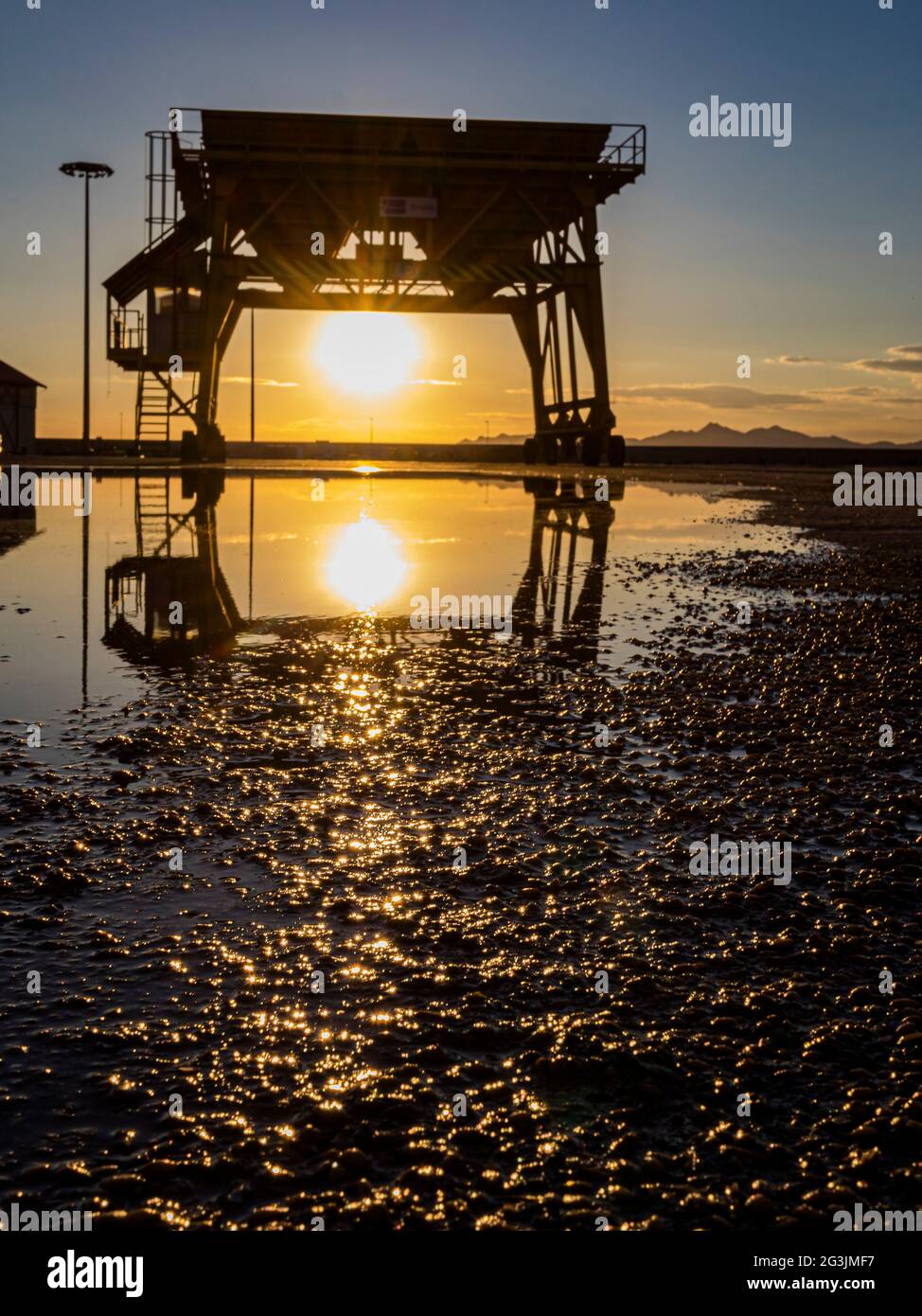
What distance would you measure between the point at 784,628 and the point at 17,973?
8.14 m

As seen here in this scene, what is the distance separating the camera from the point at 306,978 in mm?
3592

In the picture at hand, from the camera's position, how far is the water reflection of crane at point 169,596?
921 centimetres

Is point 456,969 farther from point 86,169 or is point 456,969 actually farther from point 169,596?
point 86,169

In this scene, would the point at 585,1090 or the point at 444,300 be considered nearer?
the point at 585,1090

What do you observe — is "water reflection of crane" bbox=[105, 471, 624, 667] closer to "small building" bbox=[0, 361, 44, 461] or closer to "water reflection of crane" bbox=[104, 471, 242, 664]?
"water reflection of crane" bbox=[104, 471, 242, 664]

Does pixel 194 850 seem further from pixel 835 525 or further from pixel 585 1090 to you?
pixel 835 525

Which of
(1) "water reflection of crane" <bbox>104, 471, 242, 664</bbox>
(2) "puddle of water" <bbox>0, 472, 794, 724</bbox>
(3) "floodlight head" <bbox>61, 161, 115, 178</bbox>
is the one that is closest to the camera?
(2) "puddle of water" <bbox>0, 472, 794, 724</bbox>

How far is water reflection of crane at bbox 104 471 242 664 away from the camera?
9.21 metres

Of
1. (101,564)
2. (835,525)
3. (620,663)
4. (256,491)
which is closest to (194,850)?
(620,663)

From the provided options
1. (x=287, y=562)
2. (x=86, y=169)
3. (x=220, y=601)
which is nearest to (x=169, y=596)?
(x=220, y=601)

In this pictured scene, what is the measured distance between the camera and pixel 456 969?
370 centimetres

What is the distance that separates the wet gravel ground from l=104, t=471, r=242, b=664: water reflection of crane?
206 centimetres

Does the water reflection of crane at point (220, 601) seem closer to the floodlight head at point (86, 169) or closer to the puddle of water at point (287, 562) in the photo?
the puddle of water at point (287, 562)

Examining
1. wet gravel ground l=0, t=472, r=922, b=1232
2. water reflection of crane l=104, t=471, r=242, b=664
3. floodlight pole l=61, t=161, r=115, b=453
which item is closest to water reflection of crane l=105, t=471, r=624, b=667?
water reflection of crane l=104, t=471, r=242, b=664
